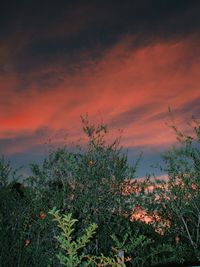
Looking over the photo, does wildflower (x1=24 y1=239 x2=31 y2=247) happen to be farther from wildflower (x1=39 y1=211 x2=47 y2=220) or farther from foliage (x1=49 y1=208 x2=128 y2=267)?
foliage (x1=49 y1=208 x2=128 y2=267)

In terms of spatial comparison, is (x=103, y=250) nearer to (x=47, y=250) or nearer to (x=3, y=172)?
(x=47, y=250)

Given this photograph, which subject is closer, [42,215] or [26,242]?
[26,242]

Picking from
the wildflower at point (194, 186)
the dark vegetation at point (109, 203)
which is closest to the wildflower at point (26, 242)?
the dark vegetation at point (109, 203)

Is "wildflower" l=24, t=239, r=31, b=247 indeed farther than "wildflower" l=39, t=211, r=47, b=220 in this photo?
No

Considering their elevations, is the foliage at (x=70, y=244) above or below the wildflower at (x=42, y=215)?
below

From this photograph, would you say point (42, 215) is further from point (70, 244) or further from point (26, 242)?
point (70, 244)

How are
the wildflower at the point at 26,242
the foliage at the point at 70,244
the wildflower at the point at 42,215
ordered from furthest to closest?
the wildflower at the point at 42,215, the wildflower at the point at 26,242, the foliage at the point at 70,244

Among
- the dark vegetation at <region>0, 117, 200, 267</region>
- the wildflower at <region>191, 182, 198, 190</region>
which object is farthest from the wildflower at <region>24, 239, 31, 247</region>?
the wildflower at <region>191, 182, 198, 190</region>

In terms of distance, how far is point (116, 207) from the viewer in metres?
12.0

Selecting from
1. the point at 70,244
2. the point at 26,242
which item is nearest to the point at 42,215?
the point at 26,242

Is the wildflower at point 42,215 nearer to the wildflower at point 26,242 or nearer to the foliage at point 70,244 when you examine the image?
the wildflower at point 26,242

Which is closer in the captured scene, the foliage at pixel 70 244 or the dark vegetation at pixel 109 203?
the foliage at pixel 70 244

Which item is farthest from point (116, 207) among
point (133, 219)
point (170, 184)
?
point (170, 184)

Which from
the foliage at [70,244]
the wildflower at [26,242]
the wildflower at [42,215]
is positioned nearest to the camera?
the foliage at [70,244]
